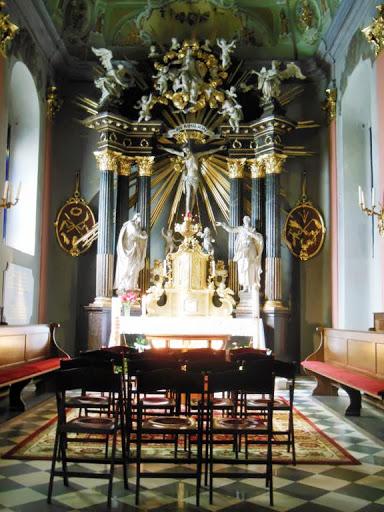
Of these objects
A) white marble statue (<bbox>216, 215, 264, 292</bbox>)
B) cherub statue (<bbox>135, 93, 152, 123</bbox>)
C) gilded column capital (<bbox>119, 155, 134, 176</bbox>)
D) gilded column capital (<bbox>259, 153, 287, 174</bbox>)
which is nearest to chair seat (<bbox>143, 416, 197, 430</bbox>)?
white marble statue (<bbox>216, 215, 264, 292</bbox>)

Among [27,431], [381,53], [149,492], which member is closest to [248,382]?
[149,492]

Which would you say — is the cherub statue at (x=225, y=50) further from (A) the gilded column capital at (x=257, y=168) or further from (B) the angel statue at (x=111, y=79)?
(A) the gilded column capital at (x=257, y=168)

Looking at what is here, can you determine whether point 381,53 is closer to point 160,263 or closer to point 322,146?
point 322,146

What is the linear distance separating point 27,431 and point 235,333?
6.29 meters

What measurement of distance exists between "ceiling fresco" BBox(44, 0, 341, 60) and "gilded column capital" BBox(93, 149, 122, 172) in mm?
2764

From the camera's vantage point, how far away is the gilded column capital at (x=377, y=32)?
993 centimetres

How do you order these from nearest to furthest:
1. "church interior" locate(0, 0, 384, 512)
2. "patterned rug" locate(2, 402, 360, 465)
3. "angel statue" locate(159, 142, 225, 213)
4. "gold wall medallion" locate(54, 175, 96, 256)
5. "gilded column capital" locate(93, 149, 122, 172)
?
"patterned rug" locate(2, 402, 360, 465) → "church interior" locate(0, 0, 384, 512) → "gilded column capital" locate(93, 149, 122, 172) → "angel statue" locate(159, 142, 225, 213) → "gold wall medallion" locate(54, 175, 96, 256)

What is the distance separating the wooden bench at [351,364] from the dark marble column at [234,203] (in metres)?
3.41

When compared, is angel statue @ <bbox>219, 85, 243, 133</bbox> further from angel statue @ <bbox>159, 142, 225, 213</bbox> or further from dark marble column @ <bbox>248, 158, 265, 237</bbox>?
angel statue @ <bbox>159, 142, 225, 213</bbox>

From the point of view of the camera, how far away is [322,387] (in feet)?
33.3

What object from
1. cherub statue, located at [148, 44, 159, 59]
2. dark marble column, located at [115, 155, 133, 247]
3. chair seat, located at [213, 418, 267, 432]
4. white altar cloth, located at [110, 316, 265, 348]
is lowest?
chair seat, located at [213, 418, 267, 432]

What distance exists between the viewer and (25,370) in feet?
26.8

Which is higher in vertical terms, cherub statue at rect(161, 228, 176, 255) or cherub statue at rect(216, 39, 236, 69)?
cherub statue at rect(216, 39, 236, 69)

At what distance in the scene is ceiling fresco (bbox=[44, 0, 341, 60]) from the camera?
571 inches
